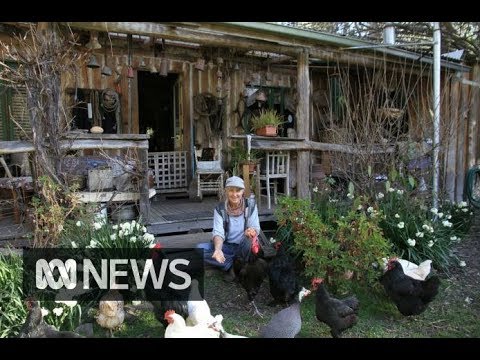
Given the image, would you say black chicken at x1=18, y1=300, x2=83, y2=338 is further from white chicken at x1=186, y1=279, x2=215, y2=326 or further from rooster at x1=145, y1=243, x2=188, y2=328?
white chicken at x1=186, y1=279, x2=215, y2=326

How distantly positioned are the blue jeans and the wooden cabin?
1241 millimetres

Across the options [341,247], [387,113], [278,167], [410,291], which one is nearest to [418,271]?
[410,291]

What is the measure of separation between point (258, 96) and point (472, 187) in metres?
5.11

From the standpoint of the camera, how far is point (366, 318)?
4105 millimetres

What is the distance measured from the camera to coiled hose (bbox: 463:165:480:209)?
27.8 ft

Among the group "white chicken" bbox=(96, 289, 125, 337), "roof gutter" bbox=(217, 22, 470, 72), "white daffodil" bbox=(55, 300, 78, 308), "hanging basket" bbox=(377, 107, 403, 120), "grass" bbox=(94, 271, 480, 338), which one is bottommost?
"grass" bbox=(94, 271, 480, 338)

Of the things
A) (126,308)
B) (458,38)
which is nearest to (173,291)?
(126,308)

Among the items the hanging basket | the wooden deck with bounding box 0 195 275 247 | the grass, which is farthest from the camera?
the hanging basket

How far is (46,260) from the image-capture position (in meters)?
4.29

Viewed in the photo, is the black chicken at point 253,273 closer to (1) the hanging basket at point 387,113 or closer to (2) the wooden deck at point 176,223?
(2) the wooden deck at point 176,223

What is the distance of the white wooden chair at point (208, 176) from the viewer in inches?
322

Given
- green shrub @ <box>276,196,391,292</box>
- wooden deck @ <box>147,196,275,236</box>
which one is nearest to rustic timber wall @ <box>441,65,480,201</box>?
wooden deck @ <box>147,196,275,236</box>

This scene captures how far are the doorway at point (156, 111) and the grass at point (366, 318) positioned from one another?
7.30m

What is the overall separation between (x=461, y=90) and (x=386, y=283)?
6687 mm
